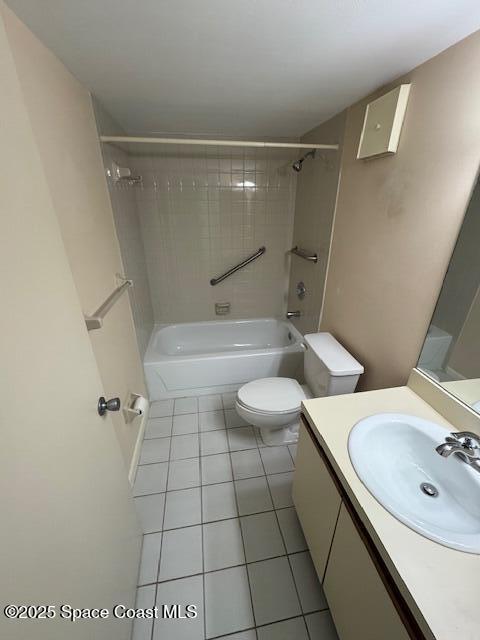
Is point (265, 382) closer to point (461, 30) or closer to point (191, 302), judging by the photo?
point (191, 302)

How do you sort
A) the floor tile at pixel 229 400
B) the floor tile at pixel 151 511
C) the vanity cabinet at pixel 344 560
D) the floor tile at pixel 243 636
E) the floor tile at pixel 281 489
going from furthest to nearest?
the floor tile at pixel 229 400, the floor tile at pixel 281 489, the floor tile at pixel 151 511, the floor tile at pixel 243 636, the vanity cabinet at pixel 344 560

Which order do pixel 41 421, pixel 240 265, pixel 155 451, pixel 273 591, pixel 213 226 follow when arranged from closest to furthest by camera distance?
pixel 41 421
pixel 273 591
pixel 155 451
pixel 213 226
pixel 240 265

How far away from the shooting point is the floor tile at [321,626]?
0.97m

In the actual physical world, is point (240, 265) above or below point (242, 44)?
below

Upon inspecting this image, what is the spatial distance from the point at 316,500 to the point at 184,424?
119cm

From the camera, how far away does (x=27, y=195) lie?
0.55 metres

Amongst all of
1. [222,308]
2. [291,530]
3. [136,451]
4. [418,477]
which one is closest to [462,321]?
[418,477]

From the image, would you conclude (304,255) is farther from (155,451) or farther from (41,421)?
(41,421)

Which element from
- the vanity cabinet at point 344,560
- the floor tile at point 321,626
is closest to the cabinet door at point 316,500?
the vanity cabinet at point 344,560

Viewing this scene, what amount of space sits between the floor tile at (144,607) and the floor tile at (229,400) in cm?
112

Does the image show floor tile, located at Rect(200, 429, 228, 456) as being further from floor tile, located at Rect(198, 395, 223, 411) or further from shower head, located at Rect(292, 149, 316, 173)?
shower head, located at Rect(292, 149, 316, 173)

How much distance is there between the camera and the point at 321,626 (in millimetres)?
990

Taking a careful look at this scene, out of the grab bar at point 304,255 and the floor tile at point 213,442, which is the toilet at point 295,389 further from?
the grab bar at point 304,255

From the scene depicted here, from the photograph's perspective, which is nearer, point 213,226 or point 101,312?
point 101,312
